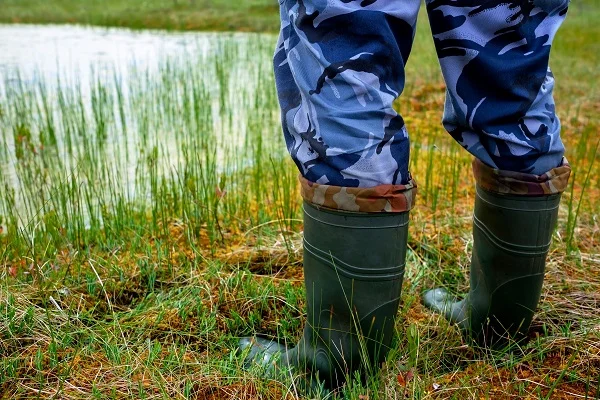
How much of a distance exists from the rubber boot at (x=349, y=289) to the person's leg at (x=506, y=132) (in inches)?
10.1

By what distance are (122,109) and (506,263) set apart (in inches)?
104

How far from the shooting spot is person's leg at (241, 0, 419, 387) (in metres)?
0.96

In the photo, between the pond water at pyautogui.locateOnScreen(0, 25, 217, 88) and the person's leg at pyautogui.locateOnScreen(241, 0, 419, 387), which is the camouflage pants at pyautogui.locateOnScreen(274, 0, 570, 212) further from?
the pond water at pyautogui.locateOnScreen(0, 25, 217, 88)

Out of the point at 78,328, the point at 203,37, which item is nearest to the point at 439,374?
the point at 78,328

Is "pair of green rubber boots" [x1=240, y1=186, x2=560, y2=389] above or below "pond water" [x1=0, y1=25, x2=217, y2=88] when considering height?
below

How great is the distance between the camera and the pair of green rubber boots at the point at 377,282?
105cm

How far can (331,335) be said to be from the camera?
3.67 feet

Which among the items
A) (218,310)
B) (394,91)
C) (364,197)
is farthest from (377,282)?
(218,310)

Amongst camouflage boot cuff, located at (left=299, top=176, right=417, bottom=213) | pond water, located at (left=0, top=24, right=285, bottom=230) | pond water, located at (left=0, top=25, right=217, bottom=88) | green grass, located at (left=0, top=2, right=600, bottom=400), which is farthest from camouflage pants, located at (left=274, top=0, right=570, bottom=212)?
pond water, located at (left=0, top=25, right=217, bottom=88)

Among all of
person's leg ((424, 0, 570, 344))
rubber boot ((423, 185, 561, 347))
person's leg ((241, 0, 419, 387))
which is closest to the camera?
person's leg ((241, 0, 419, 387))

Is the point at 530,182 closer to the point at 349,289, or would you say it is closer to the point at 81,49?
the point at 349,289

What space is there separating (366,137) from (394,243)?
0.66 ft

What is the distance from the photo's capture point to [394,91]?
1015mm

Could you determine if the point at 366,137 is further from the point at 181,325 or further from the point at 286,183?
the point at 286,183
